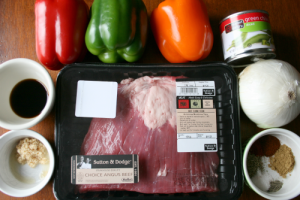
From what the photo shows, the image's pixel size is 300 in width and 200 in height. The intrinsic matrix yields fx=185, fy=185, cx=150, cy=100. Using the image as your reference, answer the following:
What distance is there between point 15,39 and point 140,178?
82 cm

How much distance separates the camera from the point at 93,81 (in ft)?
2.30

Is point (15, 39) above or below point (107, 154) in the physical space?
above

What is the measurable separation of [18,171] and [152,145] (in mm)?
544

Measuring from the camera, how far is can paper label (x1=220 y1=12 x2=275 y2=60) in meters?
0.69

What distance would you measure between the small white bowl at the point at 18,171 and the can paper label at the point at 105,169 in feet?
0.35

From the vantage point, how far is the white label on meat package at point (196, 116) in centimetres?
69

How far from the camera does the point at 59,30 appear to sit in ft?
2.30

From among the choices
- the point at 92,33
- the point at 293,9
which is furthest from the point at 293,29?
the point at 92,33

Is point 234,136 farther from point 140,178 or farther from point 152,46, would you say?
point 152,46

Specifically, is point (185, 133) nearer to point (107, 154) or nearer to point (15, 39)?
point (107, 154)

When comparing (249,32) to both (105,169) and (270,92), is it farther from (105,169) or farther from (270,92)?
(105,169)

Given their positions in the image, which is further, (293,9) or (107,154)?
(293,9)

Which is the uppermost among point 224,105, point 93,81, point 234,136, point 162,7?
point 162,7

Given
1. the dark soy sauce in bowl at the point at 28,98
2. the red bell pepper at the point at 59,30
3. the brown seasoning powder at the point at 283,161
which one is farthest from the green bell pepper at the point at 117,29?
the brown seasoning powder at the point at 283,161
